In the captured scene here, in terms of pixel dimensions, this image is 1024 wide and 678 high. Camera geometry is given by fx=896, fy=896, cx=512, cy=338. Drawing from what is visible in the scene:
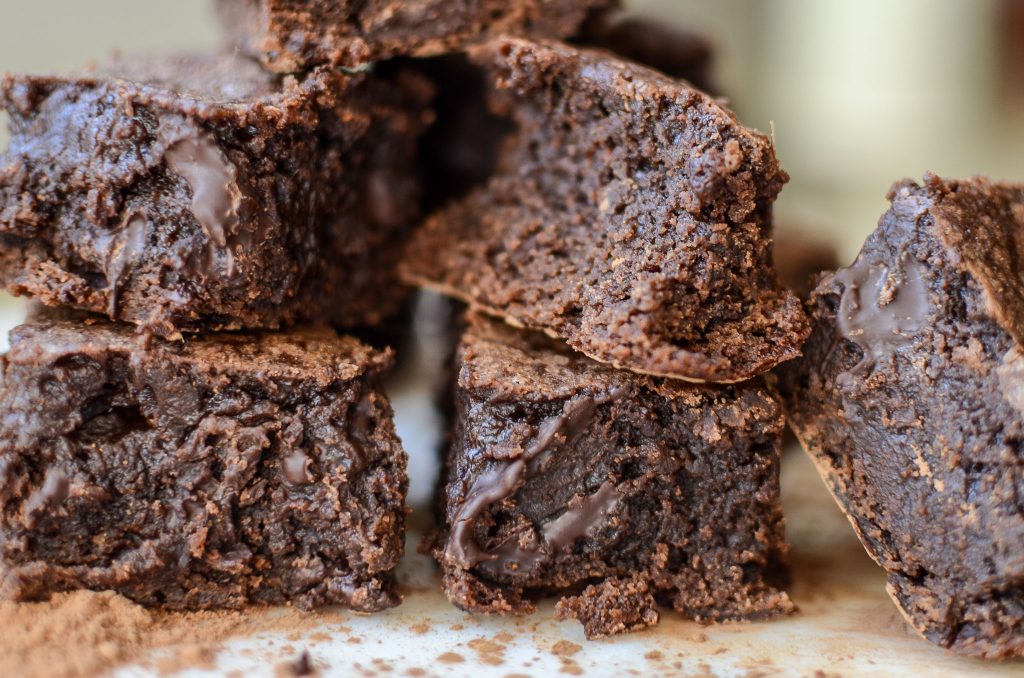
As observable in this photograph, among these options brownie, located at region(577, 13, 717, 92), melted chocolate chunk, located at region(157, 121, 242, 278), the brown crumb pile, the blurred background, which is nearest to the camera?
the brown crumb pile

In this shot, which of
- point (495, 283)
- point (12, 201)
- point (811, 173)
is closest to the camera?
point (12, 201)

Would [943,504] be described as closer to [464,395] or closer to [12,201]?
[464,395]

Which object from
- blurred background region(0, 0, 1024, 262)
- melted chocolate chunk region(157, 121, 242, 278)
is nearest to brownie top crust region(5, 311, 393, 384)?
melted chocolate chunk region(157, 121, 242, 278)

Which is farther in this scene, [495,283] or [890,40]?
[890,40]

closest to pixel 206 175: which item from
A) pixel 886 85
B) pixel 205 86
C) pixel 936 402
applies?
pixel 205 86

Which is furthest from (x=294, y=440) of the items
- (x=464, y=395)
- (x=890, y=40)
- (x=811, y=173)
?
(x=890, y=40)

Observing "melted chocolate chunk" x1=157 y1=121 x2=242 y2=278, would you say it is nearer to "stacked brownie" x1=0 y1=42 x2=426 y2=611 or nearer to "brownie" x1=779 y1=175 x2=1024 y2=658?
"stacked brownie" x1=0 y1=42 x2=426 y2=611

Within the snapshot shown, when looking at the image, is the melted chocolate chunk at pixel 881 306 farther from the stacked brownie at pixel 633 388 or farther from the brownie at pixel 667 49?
the brownie at pixel 667 49
